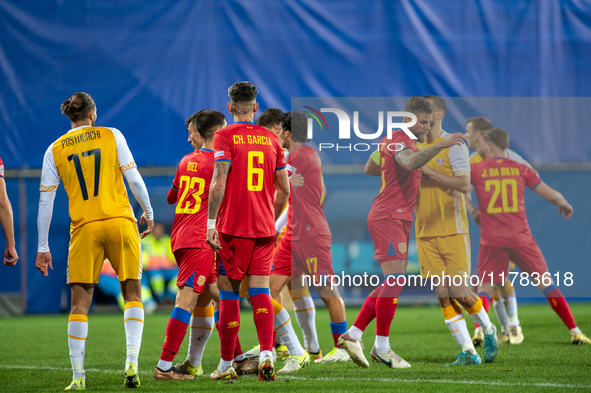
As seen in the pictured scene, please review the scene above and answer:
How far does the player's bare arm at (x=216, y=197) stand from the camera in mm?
4480

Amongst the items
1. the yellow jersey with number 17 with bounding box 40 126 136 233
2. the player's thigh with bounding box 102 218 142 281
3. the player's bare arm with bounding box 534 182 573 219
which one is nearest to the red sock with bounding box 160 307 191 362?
the player's thigh with bounding box 102 218 142 281

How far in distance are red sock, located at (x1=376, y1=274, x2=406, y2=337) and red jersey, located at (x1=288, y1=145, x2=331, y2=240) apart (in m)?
0.89

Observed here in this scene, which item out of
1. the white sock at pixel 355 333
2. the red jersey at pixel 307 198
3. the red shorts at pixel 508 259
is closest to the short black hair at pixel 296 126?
the red jersey at pixel 307 198

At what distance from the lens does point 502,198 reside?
22.9 feet

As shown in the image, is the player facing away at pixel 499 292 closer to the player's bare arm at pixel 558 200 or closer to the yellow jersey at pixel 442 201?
the player's bare arm at pixel 558 200

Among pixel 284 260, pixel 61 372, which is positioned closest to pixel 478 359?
pixel 284 260

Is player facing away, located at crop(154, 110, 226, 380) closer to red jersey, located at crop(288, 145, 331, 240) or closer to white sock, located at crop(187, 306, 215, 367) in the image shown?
white sock, located at crop(187, 306, 215, 367)

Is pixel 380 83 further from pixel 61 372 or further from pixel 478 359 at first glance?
pixel 61 372

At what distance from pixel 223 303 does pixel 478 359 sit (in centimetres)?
232

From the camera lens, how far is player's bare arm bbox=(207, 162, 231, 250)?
448 cm

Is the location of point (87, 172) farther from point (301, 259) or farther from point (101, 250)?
point (301, 259)

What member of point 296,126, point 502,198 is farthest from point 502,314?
point 296,126

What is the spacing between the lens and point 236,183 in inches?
185

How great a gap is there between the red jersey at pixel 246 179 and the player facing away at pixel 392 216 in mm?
1286
